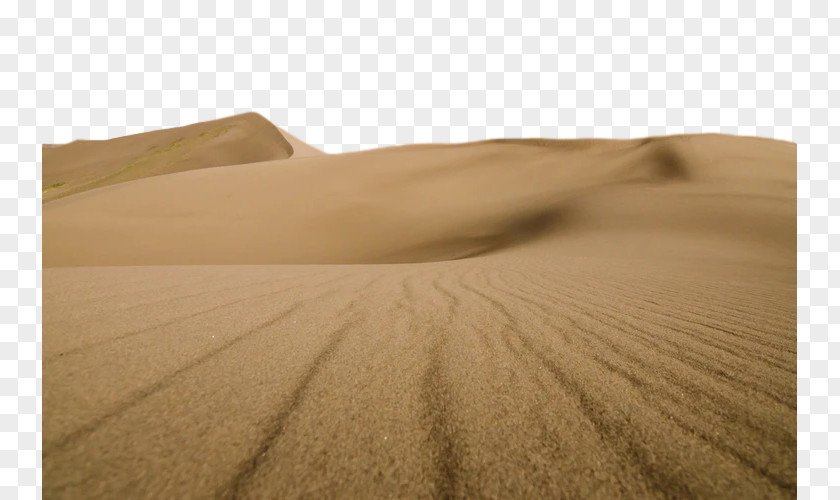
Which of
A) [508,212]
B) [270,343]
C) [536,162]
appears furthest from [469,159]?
[270,343]

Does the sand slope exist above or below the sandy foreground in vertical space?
above

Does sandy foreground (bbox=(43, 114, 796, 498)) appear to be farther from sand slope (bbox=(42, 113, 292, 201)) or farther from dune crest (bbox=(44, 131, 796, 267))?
sand slope (bbox=(42, 113, 292, 201))

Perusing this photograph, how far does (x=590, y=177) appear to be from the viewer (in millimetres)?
14469

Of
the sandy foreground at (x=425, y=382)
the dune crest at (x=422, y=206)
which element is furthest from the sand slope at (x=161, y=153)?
the sandy foreground at (x=425, y=382)

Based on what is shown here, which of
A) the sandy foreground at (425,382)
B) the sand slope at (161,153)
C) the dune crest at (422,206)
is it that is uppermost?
the sand slope at (161,153)

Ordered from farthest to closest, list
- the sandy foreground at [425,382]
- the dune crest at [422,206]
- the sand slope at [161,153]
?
the sand slope at [161,153] < the dune crest at [422,206] < the sandy foreground at [425,382]

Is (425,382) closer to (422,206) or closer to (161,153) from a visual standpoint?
(422,206)

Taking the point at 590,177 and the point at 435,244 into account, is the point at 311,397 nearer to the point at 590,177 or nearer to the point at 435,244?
the point at 435,244

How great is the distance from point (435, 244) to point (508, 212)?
2914 millimetres

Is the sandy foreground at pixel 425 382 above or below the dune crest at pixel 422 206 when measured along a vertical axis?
below

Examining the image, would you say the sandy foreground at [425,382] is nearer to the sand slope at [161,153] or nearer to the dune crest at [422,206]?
the dune crest at [422,206]

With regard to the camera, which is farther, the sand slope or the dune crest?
the sand slope

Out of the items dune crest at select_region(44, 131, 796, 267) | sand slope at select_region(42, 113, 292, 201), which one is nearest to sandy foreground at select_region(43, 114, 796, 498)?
dune crest at select_region(44, 131, 796, 267)

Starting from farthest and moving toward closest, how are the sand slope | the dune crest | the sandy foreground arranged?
the sand slope < the dune crest < the sandy foreground
